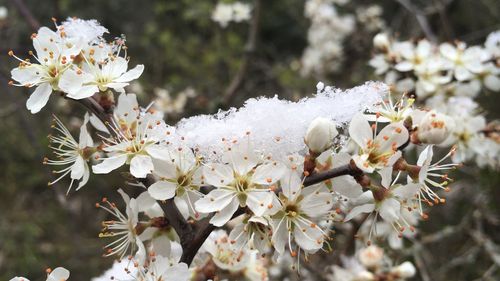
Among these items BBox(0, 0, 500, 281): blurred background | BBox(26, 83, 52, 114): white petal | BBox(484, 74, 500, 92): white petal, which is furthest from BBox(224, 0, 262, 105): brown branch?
BBox(26, 83, 52, 114): white petal

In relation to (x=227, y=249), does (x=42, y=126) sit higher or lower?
lower

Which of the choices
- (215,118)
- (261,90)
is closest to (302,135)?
(215,118)

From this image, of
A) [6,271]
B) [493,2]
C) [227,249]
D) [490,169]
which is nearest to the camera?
[227,249]

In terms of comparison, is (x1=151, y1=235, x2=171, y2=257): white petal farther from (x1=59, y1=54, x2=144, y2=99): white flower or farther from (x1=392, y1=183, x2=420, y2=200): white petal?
(x1=392, y1=183, x2=420, y2=200): white petal

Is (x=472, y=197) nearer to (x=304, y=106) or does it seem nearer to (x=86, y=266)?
(x=304, y=106)

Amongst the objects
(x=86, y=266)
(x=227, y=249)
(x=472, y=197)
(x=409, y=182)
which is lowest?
(x=86, y=266)

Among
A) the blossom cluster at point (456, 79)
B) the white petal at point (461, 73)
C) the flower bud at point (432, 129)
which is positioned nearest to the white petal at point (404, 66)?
the blossom cluster at point (456, 79)
